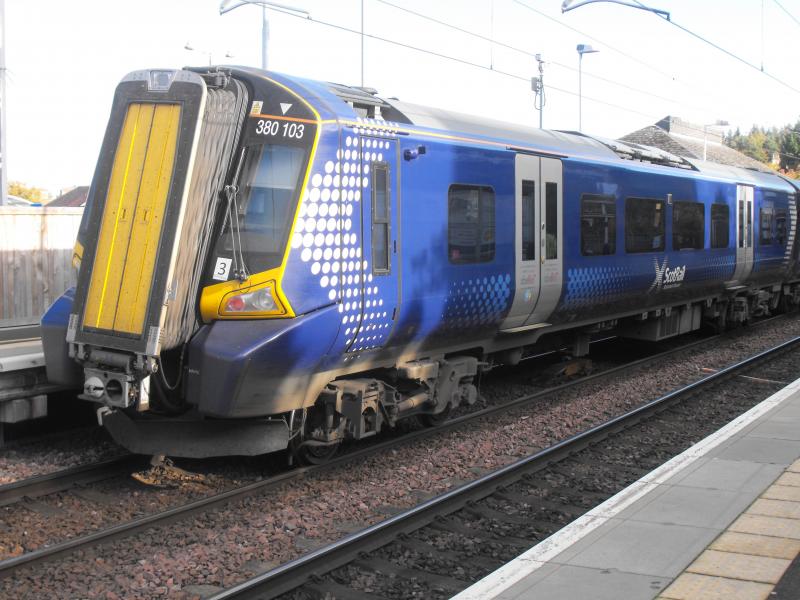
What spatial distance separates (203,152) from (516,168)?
13.2ft

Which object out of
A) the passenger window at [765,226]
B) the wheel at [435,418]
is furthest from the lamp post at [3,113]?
the passenger window at [765,226]

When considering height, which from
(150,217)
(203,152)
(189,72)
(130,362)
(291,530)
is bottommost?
(291,530)

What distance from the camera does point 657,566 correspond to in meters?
4.81

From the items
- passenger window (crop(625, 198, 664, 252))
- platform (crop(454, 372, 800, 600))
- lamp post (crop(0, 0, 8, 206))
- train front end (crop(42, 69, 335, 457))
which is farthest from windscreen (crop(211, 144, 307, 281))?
lamp post (crop(0, 0, 8, 206))

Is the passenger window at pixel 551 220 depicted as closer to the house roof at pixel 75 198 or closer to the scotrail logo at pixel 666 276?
the scotrail logo at pixel 666 276

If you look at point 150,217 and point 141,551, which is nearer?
point 141,551

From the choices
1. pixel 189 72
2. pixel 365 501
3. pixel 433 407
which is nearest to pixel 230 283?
pixel 189 72

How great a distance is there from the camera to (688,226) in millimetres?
14250

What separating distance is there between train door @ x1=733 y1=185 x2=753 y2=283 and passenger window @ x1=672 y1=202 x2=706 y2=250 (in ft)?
7.15

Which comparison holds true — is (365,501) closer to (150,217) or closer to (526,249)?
(150,217)

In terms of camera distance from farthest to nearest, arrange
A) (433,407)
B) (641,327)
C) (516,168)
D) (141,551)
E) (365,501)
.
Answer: (641,327) → (516,168) → (433,407) → (365,501) → (141,551)

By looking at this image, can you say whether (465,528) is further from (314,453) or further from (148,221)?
(148,221)

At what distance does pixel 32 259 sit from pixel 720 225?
39.5 ft

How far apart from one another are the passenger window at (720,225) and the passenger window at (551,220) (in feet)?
20.4
